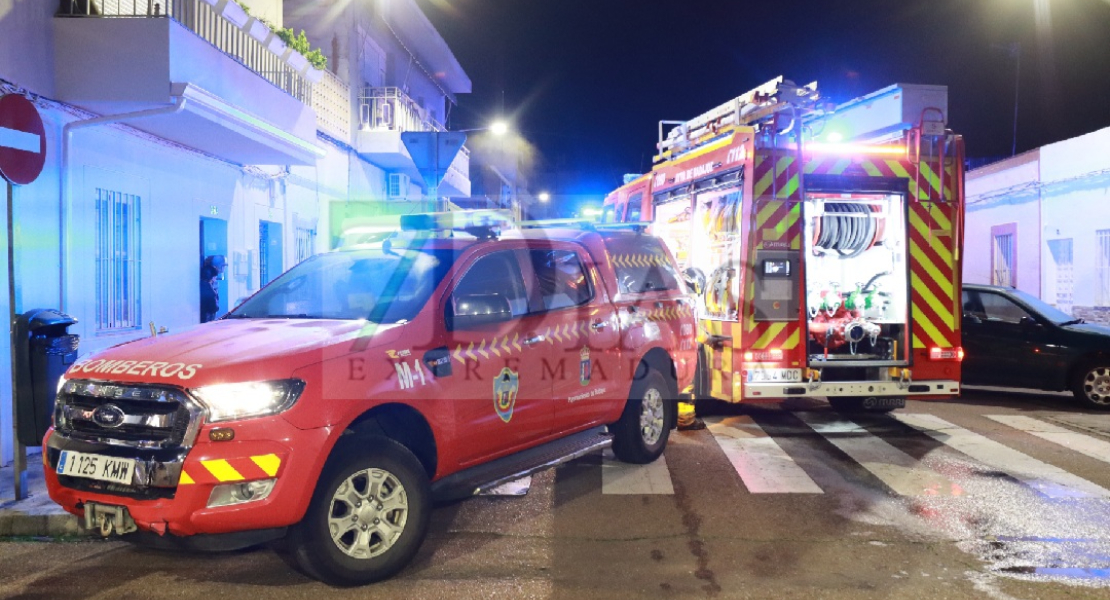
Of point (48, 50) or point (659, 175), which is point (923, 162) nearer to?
point (659, 175)

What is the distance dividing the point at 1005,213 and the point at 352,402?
19.8 m

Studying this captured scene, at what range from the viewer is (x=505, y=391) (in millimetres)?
5602

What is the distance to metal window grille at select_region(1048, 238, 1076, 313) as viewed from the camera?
57.9 ft

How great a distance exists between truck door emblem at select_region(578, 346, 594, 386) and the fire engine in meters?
2.40

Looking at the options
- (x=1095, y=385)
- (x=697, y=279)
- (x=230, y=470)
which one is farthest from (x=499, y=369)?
(x=1095, y=385)

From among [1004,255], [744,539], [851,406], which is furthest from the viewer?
[1004,255]

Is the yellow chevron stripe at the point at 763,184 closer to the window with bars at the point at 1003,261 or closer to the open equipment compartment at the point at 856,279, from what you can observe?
the open equipment compartment at the point at 856,279

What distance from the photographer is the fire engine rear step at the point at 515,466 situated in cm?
517

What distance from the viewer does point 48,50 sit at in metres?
8.05

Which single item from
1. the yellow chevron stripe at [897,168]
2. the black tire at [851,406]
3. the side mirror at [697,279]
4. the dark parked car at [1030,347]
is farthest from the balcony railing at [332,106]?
the dark parked car at [1030,347]

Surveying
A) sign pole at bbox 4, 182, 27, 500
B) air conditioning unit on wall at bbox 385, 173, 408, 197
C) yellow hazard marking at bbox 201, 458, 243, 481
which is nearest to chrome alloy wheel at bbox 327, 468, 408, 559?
yellow hazard marking at bbox 201, 458, 243, 481

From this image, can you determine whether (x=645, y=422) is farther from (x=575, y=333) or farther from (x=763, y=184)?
(x=763, y=184)

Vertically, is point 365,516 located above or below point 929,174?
below

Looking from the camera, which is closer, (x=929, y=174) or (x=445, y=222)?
(x=445, y=222)
